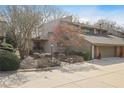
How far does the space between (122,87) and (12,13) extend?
10768mm

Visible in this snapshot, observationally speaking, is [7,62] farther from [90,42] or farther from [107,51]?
[107,51]

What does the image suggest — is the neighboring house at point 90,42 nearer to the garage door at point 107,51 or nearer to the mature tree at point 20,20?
the garage door at point 107,51

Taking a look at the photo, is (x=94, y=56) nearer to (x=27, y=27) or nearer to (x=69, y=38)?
(x=69, y=38)

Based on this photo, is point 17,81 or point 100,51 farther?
point 100,51

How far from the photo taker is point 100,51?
19.4 meters

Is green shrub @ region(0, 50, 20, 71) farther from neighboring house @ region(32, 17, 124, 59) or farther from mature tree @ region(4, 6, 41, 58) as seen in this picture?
neighboring house @ region(32, 17, 124, 59)

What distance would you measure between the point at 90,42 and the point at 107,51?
5024 mm

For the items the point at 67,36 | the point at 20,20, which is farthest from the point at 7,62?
the point at 67,36

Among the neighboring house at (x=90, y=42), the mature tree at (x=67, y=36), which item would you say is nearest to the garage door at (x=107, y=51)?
the neighboring house at (x=90, y=42)

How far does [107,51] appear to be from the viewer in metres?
20.8

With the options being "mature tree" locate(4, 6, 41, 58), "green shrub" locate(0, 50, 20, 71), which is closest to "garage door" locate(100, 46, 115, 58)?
"mature tree" locate(4, 6, 41, 58)

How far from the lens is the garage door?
1998cm
